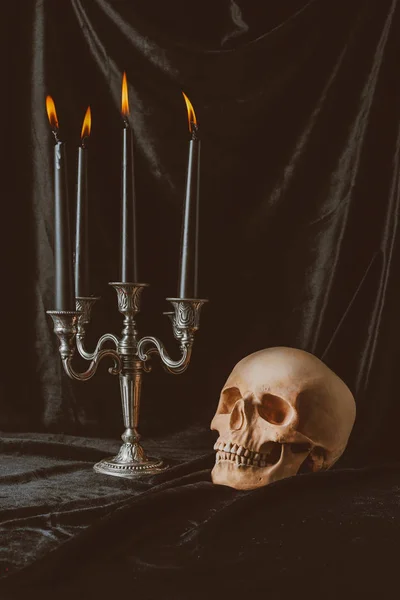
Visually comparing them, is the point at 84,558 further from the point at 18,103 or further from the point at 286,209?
the point at 18,103

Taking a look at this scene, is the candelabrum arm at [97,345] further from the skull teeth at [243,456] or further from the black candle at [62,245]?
the skull teeth at [243,456]

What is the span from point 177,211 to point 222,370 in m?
0.39

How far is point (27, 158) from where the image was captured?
1985 millimetres

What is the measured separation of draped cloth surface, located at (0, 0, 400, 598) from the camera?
6.00 feet

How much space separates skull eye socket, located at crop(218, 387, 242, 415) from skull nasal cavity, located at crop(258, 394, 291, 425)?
3.3 inches

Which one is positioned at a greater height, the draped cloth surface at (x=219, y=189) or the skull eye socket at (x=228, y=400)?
the draped cloth surface at (x=219, y=189)

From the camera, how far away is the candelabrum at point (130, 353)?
5.04 feet

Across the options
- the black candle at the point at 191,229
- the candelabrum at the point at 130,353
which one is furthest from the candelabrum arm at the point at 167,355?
the black candle at the point at 191,229

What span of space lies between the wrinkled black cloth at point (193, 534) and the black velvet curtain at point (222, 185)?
0.34 m

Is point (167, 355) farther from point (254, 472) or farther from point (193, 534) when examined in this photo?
point (193, 534)

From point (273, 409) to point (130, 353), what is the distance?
0.98ft

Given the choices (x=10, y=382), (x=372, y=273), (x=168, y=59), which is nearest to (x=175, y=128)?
(x=168, y=59)

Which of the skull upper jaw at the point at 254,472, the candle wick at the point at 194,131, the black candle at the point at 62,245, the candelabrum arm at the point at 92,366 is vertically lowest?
the skull upper jaw at the point at 254,472

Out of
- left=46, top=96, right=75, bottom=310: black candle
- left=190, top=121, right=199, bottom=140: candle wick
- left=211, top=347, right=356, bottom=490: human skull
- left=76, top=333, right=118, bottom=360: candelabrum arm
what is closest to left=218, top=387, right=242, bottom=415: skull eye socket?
left=211, top=347, right=356, bottom=490: human skull
